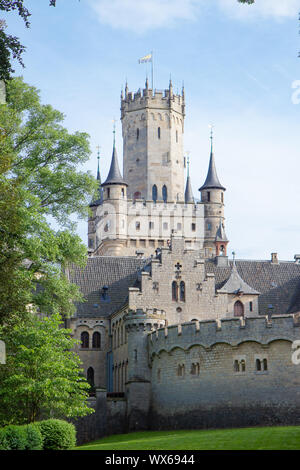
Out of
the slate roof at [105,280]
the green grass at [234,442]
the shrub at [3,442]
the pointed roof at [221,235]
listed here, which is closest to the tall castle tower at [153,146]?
the pointed roof at [221,235]

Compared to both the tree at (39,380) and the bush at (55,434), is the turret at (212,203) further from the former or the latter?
the bush at (55,434)

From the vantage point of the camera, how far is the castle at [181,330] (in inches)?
2131

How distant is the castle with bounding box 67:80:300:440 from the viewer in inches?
2131

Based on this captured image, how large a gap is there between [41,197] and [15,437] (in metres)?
16.3

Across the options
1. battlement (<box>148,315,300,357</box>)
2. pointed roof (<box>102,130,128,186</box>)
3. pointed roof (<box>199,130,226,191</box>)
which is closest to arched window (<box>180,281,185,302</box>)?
battlement (<box>148,315,300,357</box>)

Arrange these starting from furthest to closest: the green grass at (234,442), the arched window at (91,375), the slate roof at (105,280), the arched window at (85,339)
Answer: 1. the slate roof at (105,280)
2. the arched window at (85,339)
3. the arched window at (91,375)
4. the green grass at (234,442)

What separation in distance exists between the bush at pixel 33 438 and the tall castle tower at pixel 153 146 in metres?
78.6

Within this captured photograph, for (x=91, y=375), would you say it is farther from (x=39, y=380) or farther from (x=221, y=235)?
(x=221, y=235)

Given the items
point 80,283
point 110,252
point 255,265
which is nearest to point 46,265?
point 80,283

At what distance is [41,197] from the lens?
5206 centimetres

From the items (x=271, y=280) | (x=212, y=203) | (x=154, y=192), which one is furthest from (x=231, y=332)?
(x=154, y=192)

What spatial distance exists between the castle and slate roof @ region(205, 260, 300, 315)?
0.09 m

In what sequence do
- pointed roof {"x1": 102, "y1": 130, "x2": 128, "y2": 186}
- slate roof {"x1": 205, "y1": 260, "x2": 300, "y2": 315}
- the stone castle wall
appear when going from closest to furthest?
the stone castle wall
slate roof {"x1": 205, "y1": 260, "x2": 300, "y2": 315}
pointed roof {"x1": 102, "y1": 130, "x2": 128, "y2": 186}

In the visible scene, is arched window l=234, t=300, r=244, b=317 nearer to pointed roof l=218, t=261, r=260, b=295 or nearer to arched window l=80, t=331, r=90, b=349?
pointed roof l=218, t=261, r=260, b=295
